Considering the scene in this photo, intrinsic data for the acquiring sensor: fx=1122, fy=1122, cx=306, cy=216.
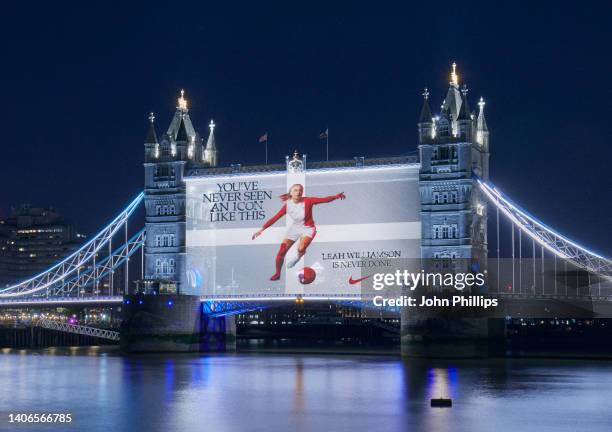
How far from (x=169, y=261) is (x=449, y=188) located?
26.1 m

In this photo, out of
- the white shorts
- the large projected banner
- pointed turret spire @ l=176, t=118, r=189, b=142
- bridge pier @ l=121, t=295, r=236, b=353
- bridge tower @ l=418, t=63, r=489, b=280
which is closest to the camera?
bridge tower @ l=418, t=63, r=489, b=280

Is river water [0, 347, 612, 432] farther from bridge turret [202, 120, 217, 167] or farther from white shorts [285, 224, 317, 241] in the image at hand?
bridge turret [202, 120, 217, 167]

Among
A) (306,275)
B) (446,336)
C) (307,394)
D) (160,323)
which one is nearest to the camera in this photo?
(307,394)

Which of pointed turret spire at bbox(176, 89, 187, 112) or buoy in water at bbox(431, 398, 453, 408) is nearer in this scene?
buoy in water at bbox(431, 398, 453, 408)

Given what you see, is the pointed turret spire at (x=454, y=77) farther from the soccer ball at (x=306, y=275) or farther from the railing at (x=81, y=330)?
the railing at (x=81, y=330)

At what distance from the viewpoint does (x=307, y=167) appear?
92.9 meters

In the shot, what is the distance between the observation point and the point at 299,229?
305ft

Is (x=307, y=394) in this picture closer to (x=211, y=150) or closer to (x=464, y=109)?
(x=464, y=109)

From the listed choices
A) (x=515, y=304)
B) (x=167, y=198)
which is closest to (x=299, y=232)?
(x=167, y=198)

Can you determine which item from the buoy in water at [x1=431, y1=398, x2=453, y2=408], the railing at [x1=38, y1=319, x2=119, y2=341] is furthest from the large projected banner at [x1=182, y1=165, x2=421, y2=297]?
the buoy in water at [x1=431, y1=398, x2=453, y2=408]

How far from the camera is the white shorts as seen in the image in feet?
303

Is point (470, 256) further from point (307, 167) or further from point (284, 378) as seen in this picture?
point (284, 378)

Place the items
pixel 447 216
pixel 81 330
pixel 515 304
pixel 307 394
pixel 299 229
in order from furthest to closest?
1. pixel 81 330
2. pixel 299 229
3. pixel 515 304
4. pixel 447 216
5. pixel 307 394

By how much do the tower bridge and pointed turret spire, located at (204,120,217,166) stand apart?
68cm
